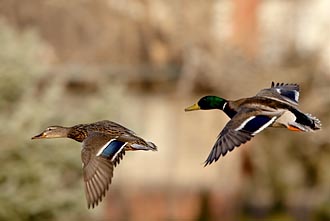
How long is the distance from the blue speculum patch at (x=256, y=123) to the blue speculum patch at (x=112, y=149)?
0.50 metres

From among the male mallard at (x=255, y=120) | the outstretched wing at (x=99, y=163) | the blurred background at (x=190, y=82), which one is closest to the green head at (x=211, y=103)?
the male mallard at (x=255, y=120)

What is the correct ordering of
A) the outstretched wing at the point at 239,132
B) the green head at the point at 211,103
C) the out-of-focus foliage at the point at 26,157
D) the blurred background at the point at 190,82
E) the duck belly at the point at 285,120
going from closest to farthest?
the outstretched wing at the point at 239,132
the duck belly at the point at 285,120
the green head at the point at 211,103
the out-of-focus foliage at the point at 26,157
the blurred background at the point at 190,82

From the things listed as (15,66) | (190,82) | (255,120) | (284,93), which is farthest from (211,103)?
(190,82)

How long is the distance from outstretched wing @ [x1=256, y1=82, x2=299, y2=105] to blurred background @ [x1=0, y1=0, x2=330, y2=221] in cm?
498

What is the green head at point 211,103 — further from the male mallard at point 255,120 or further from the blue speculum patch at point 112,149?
the blue speculum patch at point 112,149

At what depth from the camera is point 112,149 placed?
5.12 meters

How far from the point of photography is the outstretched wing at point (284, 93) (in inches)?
218

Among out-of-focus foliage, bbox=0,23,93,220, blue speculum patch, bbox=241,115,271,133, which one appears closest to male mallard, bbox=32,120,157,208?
blue speculum patch, bbox=241,115,271,133

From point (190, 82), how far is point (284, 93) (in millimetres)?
8401

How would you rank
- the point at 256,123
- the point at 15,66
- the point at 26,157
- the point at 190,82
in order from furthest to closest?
the point at 190,82 → the point at 15,66 → the point at 26,157 → the point at 256,123

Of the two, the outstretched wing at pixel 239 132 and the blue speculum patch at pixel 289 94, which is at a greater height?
the blue speculum patch at pixel 289 94

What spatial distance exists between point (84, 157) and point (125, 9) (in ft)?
28.7

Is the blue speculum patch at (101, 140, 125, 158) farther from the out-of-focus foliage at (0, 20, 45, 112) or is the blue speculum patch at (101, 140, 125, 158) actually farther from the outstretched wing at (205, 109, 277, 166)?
the out-of-focus foliage at (0, 20, 45, 112)

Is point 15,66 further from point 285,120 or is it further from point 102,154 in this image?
point 285,120
